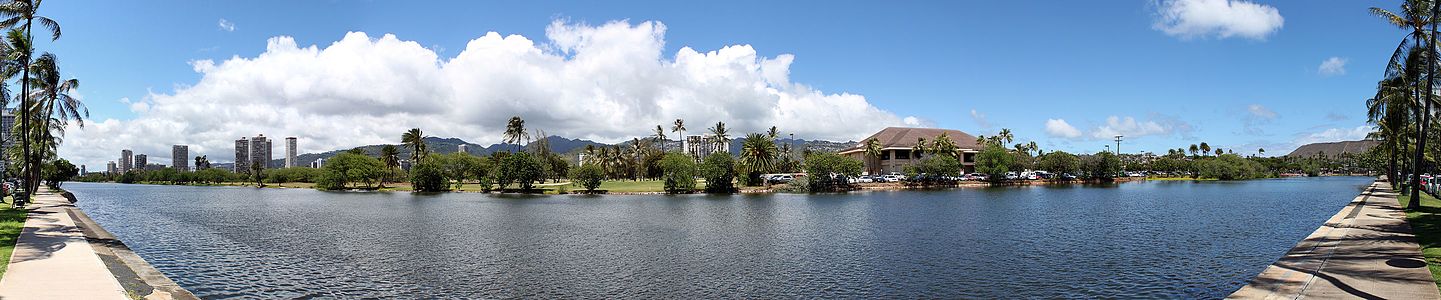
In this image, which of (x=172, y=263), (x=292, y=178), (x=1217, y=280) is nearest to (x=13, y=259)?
(x=172, y=263)

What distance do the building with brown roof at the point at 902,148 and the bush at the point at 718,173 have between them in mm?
49923

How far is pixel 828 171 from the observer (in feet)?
259

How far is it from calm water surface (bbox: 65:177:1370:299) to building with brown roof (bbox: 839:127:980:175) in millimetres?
79664

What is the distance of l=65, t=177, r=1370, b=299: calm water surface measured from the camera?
1772cm

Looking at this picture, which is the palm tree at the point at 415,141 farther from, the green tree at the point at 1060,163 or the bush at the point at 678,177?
the green tree at the point at 1060,163

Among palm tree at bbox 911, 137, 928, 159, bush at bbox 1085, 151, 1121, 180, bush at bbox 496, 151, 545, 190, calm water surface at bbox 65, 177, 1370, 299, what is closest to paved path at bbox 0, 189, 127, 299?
calm water surface at bbox 65, 177, 1370, 299

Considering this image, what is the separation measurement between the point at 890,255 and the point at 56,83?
1921 inches

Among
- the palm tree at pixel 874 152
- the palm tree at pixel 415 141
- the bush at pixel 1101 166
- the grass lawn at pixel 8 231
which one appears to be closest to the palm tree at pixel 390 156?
the palm tree at pixel 415 141

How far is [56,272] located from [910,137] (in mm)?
122198

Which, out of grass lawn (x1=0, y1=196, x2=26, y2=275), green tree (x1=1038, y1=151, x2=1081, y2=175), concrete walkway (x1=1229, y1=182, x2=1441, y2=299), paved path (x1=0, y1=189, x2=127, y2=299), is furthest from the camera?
green tree (x1=1038, y1=151, x2=1081, y2=175)

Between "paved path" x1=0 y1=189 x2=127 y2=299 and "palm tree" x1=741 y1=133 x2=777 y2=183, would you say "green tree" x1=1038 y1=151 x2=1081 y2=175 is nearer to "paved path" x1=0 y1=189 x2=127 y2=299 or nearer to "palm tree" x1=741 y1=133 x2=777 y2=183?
"palm tree" x1=741 y1=133 x2=777 y2=183

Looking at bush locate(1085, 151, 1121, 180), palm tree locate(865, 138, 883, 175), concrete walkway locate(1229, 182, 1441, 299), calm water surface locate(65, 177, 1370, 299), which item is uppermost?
palm tree locate(865, 138, 883, 175)

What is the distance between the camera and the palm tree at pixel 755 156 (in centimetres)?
8475

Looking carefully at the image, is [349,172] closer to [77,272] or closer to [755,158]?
[755,158]
